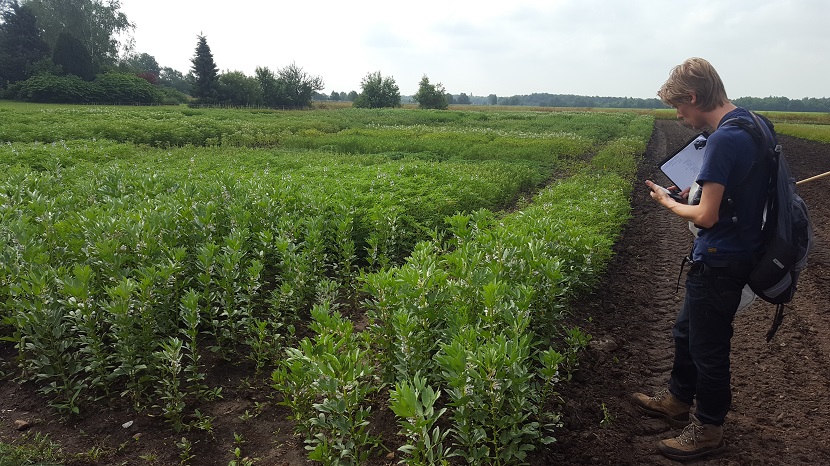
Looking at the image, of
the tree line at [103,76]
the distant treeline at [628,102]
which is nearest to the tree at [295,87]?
the tree line at [103,76]

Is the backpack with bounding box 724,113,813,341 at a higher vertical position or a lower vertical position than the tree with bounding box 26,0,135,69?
lower

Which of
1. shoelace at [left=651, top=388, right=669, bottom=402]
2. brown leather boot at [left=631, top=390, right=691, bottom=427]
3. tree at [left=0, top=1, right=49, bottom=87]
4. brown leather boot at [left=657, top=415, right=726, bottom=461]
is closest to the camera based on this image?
brown leather boot at [left=657, top=415, right=726, bottom=461]

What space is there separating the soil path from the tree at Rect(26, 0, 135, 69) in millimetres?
81440

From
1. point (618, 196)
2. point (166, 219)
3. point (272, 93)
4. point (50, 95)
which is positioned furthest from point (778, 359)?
point (272, 93)

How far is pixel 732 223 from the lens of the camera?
2736 mm

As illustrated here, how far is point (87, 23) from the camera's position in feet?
239

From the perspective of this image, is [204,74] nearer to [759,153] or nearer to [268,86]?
[268,86]

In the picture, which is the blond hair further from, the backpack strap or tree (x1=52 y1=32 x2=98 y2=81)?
tree (x1=52 y1=32 x2=98 y2=81)

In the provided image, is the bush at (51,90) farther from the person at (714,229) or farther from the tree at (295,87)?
the person at (714,229)

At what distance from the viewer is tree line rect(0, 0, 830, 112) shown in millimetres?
53812

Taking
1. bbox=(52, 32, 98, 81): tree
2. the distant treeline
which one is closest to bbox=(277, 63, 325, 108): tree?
bbox=(52, 32, 98, 81): tree

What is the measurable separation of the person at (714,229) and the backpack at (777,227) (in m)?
0.04

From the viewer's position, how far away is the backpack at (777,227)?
104 inches

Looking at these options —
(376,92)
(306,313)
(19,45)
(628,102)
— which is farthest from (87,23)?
(628,102)
